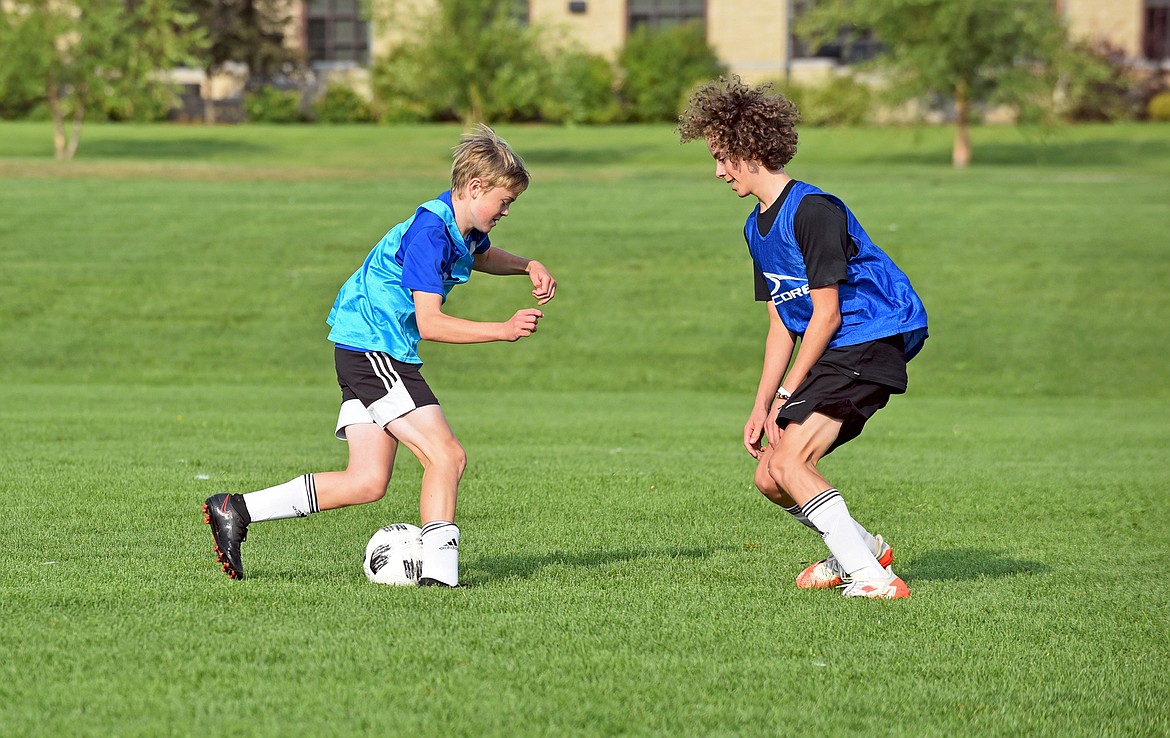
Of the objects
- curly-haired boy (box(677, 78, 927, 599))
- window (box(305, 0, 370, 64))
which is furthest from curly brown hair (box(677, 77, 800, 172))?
window (box(305, 0, 370, 64))

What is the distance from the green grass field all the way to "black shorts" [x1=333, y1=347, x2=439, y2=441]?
0.76 m

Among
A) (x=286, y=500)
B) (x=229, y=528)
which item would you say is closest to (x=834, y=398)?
(x=286, y=500)

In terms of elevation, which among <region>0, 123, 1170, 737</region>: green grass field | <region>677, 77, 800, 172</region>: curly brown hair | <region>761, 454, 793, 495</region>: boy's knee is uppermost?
<region>677, 77, 800, 172</region>: curly brown hair

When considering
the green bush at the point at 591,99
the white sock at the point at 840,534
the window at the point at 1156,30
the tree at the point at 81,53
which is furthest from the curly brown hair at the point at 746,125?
the window at the point at 1156,30

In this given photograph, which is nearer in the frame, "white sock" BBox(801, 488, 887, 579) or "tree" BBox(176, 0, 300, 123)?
"white sock" BBox(801, 488, 887, 579)

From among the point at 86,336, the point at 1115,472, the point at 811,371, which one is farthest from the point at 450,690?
the point at 86,336

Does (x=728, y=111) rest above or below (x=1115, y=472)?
above

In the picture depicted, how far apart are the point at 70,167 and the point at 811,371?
3361 centimetres

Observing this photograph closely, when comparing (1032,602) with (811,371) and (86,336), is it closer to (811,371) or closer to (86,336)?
(811,371)

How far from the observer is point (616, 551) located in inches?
285

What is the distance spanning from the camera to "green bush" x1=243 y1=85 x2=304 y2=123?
204 feet

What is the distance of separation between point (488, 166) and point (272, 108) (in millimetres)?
58770

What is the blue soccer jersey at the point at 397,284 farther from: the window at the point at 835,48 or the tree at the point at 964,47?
the window at the point at 835,48

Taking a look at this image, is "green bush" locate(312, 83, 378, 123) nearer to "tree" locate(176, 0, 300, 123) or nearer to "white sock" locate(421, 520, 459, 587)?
"tree" locate(176, 0, 300, 123)
